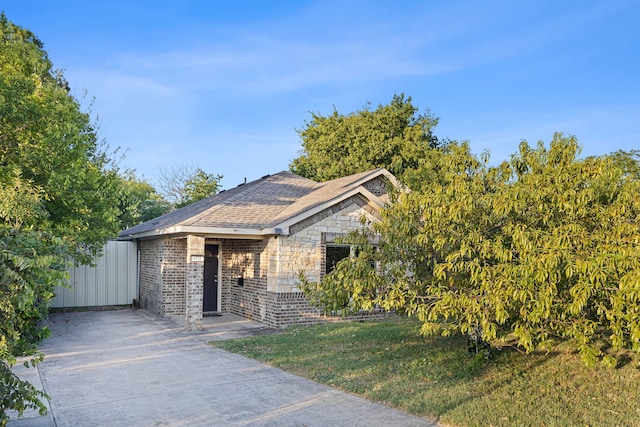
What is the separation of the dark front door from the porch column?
2785 millimetres

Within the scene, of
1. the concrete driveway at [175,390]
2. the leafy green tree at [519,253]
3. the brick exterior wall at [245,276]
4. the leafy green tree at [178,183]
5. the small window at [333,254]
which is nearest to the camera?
the leafy green tree at [519,253]

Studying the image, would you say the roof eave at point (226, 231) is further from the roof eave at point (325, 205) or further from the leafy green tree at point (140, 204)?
the leafy green tree at point (140, 204)

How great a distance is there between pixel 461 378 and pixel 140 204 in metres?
27.8

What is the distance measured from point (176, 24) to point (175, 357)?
916 centimetres

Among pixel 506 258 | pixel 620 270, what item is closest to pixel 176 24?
pixel 506 258

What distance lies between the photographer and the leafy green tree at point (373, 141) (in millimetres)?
25594

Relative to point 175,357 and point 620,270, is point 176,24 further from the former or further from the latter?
point 620,270

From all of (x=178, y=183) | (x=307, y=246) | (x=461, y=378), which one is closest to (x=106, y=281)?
(x=307, y=246)

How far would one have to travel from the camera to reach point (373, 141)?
26.0 m

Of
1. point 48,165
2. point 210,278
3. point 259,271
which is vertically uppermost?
point 48,165

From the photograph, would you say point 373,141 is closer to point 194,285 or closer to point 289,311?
point 289,311

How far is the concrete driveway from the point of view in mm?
5500

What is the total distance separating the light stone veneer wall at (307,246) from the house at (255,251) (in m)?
0.03

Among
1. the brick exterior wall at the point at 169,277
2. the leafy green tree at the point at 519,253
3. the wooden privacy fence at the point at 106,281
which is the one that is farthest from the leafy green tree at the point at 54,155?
the wooden privacy fence at the point at 106,281
